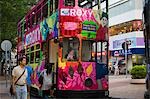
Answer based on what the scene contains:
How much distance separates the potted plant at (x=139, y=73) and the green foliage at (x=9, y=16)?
17423 millimetres

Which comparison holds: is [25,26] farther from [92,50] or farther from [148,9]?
[148,9]

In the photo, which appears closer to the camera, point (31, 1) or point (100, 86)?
point (100, 86)

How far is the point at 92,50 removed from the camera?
1834 cm

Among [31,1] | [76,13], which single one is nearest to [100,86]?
[76,13]

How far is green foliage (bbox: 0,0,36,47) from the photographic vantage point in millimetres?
40375

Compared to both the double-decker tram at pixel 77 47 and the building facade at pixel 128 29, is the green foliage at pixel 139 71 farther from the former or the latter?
the building facade at pixel 128 29

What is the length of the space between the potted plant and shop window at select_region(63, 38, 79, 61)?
29.4 ft

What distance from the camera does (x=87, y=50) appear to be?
18203 mm

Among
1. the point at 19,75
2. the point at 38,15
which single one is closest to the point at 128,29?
the point at 38,15

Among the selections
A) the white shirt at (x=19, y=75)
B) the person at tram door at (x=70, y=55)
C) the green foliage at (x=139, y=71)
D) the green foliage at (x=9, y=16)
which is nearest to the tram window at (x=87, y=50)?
the person at tram door at (x=70, y=55)

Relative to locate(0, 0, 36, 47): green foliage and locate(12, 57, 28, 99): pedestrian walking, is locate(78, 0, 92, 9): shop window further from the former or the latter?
locate(0, 0, 36, 47): green foliage

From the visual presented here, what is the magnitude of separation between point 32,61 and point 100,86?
5178mm

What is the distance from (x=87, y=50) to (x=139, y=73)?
8.79 meters

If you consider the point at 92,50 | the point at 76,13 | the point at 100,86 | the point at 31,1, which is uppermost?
the point at 31,1
